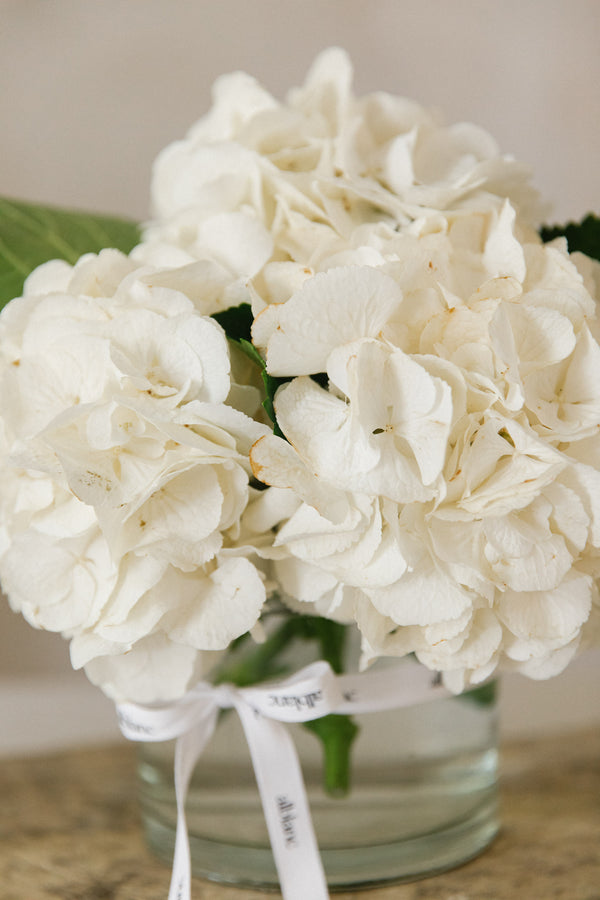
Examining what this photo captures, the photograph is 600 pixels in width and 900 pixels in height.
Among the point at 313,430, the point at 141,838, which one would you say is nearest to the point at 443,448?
the point at 313,430

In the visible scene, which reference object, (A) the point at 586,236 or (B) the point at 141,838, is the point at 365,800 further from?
(A) the point at 586,236

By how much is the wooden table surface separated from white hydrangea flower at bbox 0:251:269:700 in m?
0.22

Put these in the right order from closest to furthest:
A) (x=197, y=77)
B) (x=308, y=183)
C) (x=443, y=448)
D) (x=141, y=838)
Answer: (x=443, y=448) < (x=308, y=183) < (x=141, y=838) < (x=197, y=77)

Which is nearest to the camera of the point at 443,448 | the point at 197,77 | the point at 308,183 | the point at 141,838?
the point at 443,448

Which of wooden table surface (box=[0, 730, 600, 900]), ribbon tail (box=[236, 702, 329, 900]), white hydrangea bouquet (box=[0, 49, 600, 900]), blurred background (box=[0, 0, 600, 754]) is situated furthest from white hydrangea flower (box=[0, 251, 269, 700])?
blurred background (box=[0, 0, 600, 754])

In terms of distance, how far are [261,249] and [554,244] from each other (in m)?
0.15

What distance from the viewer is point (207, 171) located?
1.76 ft

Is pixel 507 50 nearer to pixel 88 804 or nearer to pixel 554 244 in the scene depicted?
pixel 554 244

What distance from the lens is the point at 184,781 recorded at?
1.83ft

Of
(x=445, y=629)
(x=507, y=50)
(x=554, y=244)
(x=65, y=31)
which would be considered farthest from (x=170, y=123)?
(x=445, y=629)

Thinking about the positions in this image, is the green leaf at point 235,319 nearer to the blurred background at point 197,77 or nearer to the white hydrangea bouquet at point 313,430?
the white hydrangea bouquet at point 313,430

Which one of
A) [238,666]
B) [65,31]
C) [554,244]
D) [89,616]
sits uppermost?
[65,31]

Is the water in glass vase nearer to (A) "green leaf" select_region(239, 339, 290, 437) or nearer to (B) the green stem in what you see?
(B) the green stem

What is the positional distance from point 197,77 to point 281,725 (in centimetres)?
65
